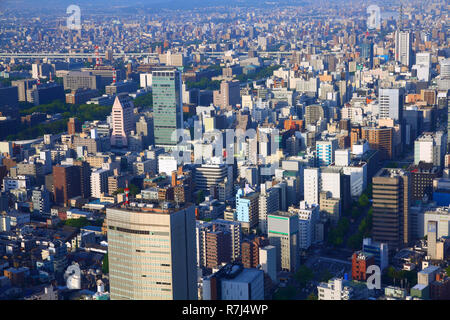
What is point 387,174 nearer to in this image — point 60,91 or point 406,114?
point 406,114

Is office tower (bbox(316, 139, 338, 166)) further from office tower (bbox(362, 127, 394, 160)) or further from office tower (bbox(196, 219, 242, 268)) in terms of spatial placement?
office tower (bbox(196, 219, 242, 268))

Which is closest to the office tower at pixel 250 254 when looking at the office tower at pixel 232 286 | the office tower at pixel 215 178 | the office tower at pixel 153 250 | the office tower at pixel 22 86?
the office tower at pixel 232 286

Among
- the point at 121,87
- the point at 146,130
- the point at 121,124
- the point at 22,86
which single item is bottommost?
the point at 146,130

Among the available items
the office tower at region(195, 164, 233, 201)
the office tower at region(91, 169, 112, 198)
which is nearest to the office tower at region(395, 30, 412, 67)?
the office tower at region(195, 164, 233, 201)

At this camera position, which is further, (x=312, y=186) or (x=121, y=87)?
(x=121, y=87)

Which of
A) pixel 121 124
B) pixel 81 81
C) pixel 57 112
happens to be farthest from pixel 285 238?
pixel 81 81

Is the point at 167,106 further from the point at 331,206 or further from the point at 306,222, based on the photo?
the point at 306,222
